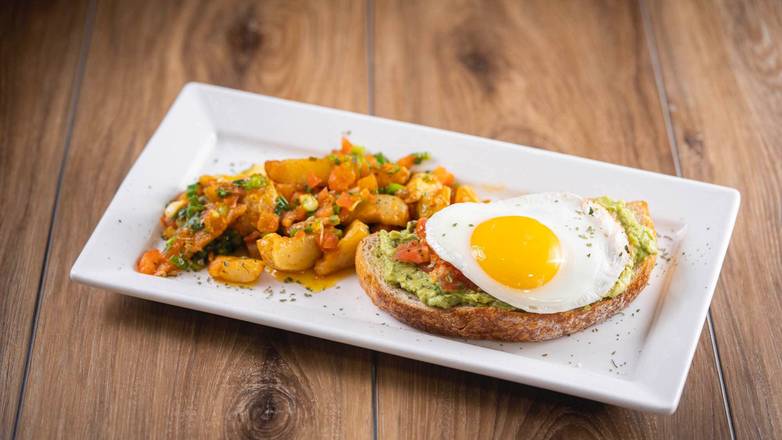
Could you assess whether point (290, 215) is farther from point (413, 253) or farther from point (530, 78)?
point (530, 78)

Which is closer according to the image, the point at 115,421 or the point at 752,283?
the point at 115,421

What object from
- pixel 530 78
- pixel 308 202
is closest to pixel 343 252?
pixel 308 202

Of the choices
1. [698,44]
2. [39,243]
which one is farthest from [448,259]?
[698,44]

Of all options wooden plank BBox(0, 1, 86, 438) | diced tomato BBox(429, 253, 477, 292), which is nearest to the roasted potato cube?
diced tomato BBox(429, 253, 477, 292)

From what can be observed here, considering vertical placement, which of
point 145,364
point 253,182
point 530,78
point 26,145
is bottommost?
point 145,364

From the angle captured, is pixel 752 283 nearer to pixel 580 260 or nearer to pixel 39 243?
pixel 580 260

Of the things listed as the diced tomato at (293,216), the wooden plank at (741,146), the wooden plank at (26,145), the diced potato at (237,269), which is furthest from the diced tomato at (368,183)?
the wooden plank at (741,146)
